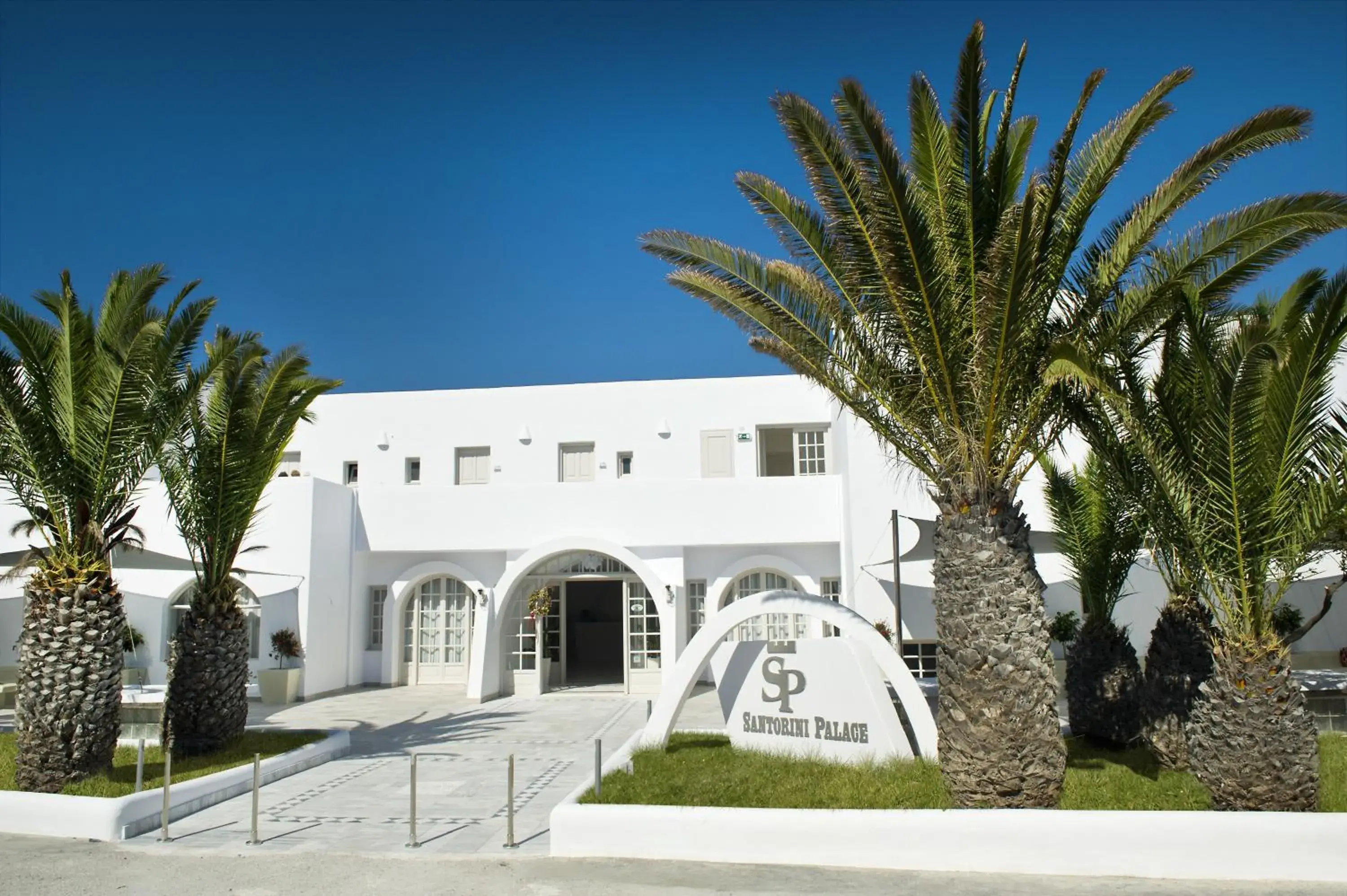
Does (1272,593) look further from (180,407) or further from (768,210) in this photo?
(180,407)

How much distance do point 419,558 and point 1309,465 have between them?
58.4ft

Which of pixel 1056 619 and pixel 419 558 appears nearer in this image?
pixel 1056 619

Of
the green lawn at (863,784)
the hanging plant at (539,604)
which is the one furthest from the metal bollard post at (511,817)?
the hanging plant at (539,604)

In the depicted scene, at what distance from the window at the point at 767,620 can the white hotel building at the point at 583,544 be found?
5cm

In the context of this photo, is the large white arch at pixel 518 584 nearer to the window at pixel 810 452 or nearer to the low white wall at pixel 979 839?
the window at pixel 810 452

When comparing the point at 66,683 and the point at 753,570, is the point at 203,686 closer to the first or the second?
the point at 66,683

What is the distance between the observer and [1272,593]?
27.0 ft

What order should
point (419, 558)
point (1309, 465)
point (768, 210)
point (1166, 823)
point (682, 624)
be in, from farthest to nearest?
1. point (419, 558)
2. point (682, 624)
3. point (768, 210)
4. point (1309, 465)
5. point (1166, 823)

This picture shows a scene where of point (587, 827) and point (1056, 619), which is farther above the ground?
point (1056, 619)

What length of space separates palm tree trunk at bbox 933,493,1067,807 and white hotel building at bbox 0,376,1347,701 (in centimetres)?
887

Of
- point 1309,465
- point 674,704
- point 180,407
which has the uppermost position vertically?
point 180,407

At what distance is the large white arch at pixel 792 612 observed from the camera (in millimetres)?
9688

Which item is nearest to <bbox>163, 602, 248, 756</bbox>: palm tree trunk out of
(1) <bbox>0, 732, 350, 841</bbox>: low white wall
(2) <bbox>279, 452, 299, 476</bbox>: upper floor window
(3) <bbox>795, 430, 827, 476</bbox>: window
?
(1) <bbox>0, 732, 350, 841</bbox>: low white wall

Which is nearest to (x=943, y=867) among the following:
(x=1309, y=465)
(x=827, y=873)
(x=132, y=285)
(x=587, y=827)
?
(x=827, y=873)
